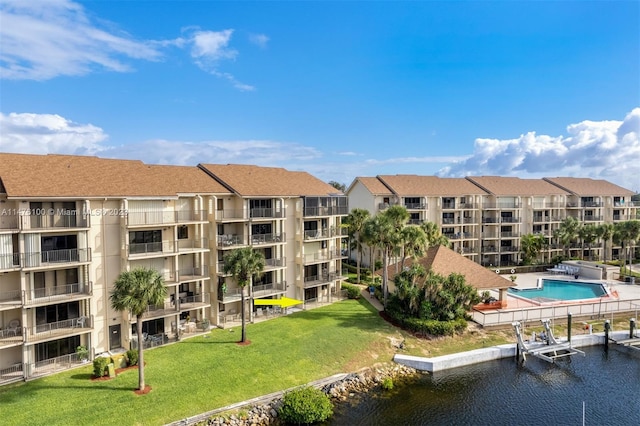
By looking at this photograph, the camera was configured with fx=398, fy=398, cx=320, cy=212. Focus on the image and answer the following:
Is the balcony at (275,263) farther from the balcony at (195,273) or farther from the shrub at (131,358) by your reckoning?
the shrub at (131,358)

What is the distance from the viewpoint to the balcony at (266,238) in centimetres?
4075

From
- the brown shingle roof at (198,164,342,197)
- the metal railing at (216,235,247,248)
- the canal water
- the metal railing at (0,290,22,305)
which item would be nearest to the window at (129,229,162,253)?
the metal railing at (216,235,247,248)

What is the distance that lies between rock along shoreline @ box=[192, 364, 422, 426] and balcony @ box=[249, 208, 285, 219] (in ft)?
58.7

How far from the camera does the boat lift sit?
35.0 meters

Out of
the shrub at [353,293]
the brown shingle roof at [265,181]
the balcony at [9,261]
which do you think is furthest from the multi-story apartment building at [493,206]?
the balcony at [9,261]

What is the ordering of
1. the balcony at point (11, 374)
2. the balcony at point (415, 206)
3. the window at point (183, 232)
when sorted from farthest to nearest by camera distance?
the balcony at point (415, 206), the window at point (183, 232), the balcony at point (11, 374)

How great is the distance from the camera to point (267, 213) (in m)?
41.5

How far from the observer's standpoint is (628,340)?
38125 millimetres

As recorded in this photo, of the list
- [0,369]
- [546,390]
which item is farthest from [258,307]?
[546,390]

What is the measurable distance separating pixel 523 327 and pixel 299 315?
2256 centimetres

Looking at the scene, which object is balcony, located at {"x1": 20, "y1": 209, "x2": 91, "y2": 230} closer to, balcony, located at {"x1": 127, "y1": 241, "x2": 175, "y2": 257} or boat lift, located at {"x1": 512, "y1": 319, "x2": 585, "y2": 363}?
balcony, located at {"x1": 127, "y1": 241, "x2": 175, "y2": 257}

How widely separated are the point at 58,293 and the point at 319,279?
25.6 meters

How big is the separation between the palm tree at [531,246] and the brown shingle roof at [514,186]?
8779 millimetres

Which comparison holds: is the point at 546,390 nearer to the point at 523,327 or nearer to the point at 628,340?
the point at 523,327
